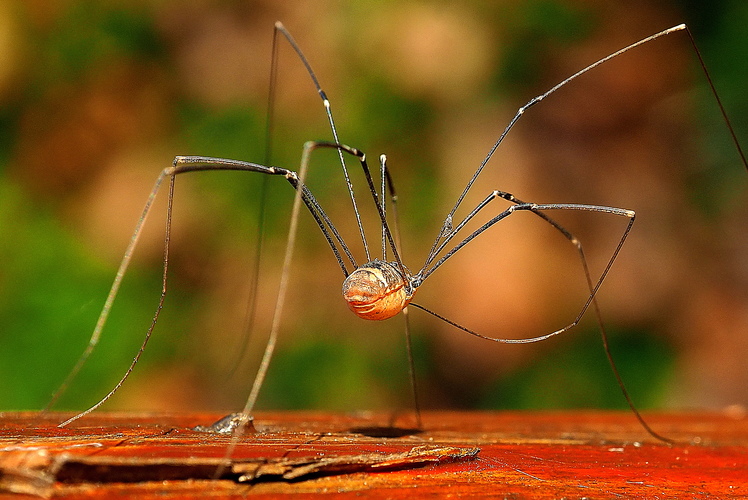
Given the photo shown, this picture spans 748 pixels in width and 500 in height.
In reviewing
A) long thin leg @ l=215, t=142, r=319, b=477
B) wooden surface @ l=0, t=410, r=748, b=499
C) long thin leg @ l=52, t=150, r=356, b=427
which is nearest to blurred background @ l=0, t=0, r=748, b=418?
long thin leg @ l=52, t=150, r=356, b=427

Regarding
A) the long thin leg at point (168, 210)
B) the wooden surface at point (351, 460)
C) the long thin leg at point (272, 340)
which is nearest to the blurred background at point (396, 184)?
the long thin leg at point (168, 210)

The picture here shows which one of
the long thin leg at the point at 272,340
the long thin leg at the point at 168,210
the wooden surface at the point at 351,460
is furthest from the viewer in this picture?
the long thin leg at the point at 168,210

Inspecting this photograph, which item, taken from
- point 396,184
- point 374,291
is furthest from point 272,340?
point 396,184

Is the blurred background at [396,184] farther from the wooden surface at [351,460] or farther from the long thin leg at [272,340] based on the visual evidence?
the long thin leg at [272,340]

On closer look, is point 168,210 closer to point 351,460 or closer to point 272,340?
point 272,340

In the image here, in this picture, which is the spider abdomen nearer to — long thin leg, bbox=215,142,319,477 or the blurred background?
long thin leg, bbox=215,142,319,477
